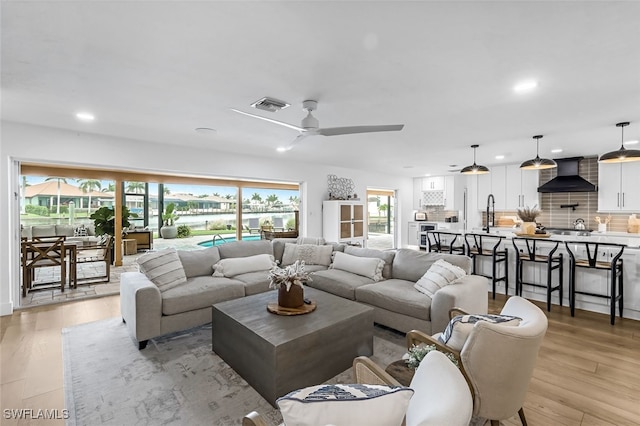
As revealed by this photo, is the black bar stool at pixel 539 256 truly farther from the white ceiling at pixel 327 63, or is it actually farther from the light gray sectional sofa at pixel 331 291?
the white ceiling at pixel 327 63

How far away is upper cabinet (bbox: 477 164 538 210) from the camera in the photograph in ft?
23.1

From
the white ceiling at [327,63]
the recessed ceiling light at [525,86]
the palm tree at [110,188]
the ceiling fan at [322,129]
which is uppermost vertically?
the white ceiling at [327,63]

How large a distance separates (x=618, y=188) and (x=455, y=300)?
19.1 ft

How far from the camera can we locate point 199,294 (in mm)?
3307

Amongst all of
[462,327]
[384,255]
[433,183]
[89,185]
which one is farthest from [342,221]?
[89,185]

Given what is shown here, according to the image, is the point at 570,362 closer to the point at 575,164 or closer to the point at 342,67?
the point at 342,67

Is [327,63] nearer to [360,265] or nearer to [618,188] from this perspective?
[360,265]

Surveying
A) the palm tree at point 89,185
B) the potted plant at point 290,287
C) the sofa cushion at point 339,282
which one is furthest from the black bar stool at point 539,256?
the palm tree at point 89,185

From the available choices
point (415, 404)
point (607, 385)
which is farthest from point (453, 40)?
point (607, 385)

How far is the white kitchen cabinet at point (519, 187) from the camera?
7.00 metres

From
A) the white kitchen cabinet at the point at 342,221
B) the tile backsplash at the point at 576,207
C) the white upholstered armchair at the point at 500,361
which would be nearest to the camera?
the white upholstered armchair at the point at 500,361

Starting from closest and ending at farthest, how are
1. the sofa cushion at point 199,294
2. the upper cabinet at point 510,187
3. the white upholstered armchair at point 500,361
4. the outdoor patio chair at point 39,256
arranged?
the white upholstered armchair at point 500,361 < the sofa cushion at point 199,294 < the outdoor patio chair at point 39,256 < the upper cabinet at point 510,187

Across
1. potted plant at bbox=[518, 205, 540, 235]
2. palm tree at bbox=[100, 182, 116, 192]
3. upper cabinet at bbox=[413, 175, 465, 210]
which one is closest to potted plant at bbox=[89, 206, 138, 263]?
palm tree at bbox=[100, 182, 116, 192]

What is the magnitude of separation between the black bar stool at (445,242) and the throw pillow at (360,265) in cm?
184
